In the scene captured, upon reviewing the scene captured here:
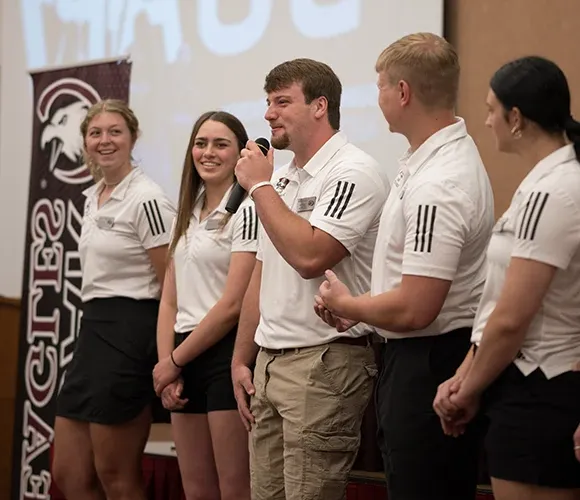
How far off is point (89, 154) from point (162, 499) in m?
1.41

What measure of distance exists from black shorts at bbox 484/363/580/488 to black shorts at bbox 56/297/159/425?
1700 mm

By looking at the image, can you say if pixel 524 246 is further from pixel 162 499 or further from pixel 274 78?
pixel 162 499

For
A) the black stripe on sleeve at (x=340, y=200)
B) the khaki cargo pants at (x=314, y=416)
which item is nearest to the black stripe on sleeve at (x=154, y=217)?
the khaki cargo pants at (x=314, y=416)

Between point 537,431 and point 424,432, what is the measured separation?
317mm

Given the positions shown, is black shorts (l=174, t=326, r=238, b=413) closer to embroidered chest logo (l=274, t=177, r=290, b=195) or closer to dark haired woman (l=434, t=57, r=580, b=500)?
embroidered chest logo (l=274, t=177, r=290, b=195)

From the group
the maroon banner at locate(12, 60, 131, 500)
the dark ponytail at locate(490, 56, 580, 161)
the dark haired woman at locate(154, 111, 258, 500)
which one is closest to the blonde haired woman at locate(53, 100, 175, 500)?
the dark haired woman at locate(154, 111, 258, 500)

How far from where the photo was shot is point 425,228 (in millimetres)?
2088

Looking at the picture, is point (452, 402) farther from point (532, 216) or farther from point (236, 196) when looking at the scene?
point (236, 196)

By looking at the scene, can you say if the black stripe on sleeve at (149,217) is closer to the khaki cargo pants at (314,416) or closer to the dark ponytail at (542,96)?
the khaki cargo pants at (314,416)

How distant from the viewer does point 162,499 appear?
3.95m

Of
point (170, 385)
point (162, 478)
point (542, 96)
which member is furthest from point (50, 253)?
point (542, 96)

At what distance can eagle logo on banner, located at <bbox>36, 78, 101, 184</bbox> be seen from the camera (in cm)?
462

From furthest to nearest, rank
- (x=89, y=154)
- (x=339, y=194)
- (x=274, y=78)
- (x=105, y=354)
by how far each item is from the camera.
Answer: (x=89, y=154) < (x=105, y=354) < (x=274, y=78) < (x=339, y=194)

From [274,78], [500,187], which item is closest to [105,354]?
[274,78]
